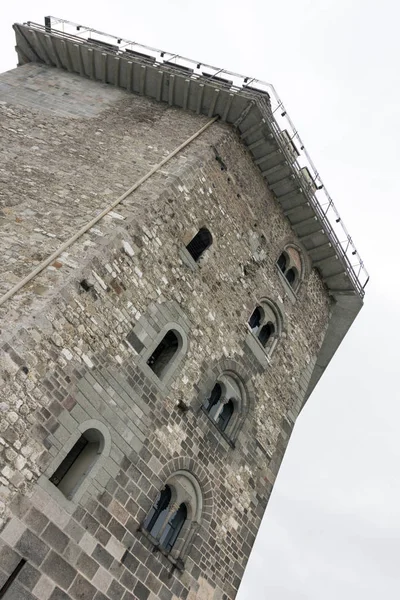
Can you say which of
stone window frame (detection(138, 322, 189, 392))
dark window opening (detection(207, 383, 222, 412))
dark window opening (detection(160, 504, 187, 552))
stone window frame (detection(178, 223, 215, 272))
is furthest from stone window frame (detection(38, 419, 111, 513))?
stone window frame (detection(178, 223, 215, 272))

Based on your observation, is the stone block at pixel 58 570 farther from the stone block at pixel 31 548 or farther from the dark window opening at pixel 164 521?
the dark window opening at pixel 164 521

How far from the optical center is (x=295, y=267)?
44.8 ft

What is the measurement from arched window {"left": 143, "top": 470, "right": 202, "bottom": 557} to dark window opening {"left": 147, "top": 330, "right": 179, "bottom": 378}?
1813 mm

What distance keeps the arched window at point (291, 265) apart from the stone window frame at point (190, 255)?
3.04 meters

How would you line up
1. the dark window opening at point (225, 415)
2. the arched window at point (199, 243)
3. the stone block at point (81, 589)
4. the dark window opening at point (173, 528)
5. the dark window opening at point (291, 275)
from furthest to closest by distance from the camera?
the dark window opening at point (291, 275), the arched window at point (199, 243), the dark window opening at point (225, 415), the dark window opening at point (173, 528), the stone block at point (81, 589)

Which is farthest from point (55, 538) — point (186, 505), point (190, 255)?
point (190, 255)

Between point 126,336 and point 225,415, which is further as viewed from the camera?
point 225,415

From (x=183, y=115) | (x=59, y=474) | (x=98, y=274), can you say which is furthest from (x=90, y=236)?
(x=183, y=115)

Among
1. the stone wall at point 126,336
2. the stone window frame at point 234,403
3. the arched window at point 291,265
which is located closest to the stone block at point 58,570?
the stone wall at point 126,336

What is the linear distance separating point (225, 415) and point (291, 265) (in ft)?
16.5

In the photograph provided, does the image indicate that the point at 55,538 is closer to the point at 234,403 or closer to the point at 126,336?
the point at 126,336

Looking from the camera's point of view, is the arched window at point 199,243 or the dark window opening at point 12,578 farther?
the arched window at point 199,243

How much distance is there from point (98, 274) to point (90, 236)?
79cm

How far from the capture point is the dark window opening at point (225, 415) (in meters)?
10.0
